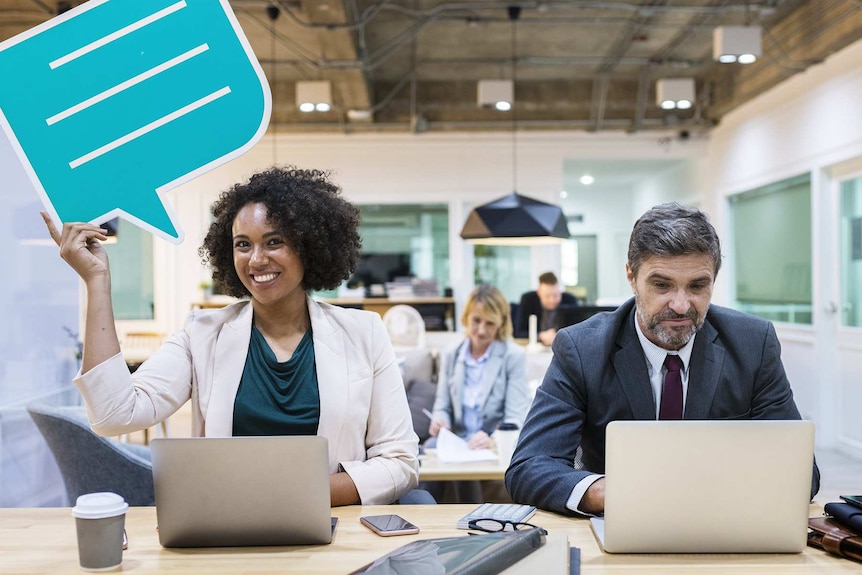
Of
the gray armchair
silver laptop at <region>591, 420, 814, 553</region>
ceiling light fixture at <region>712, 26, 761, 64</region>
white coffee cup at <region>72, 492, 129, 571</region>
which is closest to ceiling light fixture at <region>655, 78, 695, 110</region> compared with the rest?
ceiling light fixture at <region>712, 26, 761, 64</region>

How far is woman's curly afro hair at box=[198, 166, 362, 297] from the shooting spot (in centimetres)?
200

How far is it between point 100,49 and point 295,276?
68 centimetres

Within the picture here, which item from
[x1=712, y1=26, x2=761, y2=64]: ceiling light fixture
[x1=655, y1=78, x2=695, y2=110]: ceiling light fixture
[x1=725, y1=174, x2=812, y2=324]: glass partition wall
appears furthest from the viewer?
[x1=655, y1=78, x2=695, y2=110]: ceiling light fixture

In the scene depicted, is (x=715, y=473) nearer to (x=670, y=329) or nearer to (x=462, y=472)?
(x=670, y=329)

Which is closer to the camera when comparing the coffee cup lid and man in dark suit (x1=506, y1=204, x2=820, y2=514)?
the coffee cup lid

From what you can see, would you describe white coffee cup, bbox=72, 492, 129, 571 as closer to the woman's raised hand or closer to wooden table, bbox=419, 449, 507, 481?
the woman's raised hand

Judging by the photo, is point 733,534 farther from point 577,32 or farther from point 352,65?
point 577,32

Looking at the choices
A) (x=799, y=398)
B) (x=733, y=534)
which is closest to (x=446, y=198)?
(x=799, y=398)

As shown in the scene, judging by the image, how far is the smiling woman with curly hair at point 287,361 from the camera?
1.93 metres

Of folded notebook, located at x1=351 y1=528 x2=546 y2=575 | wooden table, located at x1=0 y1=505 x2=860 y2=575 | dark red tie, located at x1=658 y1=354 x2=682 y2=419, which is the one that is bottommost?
wooden table, located at x1=0 y1=505 x2=860 y2=575

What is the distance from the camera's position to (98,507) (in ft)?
4.40

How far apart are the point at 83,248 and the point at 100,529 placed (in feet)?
2.02

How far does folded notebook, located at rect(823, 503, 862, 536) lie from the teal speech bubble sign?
4.63 feet

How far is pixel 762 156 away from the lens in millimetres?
7906
